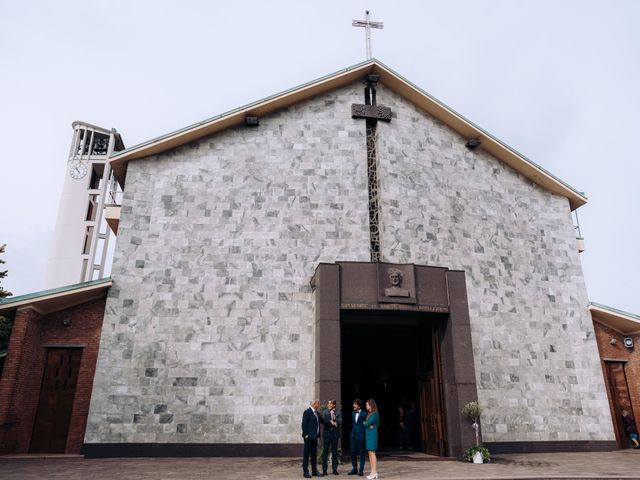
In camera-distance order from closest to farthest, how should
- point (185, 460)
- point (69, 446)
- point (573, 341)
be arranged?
point (185, 460)
point (69, 446)
point (573, 341)

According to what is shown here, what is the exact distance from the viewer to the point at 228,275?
1742cm

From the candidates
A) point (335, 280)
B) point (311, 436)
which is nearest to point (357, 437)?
point (311, 436)

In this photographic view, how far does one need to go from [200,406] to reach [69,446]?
4.37 m

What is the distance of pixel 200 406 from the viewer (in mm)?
15758

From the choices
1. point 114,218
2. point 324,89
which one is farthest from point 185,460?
point 324,89

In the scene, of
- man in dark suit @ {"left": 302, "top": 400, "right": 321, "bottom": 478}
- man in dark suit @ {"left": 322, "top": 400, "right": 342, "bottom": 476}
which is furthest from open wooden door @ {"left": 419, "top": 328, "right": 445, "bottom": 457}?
man in dark suit @ {"left": 302, "top": 400, "right": 321, "bottom": 478}

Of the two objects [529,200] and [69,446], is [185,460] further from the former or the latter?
[529,200]

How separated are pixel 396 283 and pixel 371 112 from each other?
8.29m

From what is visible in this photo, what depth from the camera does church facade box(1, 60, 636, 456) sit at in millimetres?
15719

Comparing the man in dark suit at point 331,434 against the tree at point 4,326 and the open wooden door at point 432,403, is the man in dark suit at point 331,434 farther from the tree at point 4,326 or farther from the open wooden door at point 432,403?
the tree at point 4,326

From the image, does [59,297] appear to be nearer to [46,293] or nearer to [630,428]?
[46,293]

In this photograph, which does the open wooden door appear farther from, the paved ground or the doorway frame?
the paved ground

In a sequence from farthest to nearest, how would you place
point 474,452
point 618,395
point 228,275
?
point 618,395
point 228,275
point 474,452

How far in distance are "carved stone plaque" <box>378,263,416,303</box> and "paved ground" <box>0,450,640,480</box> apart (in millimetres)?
4988
